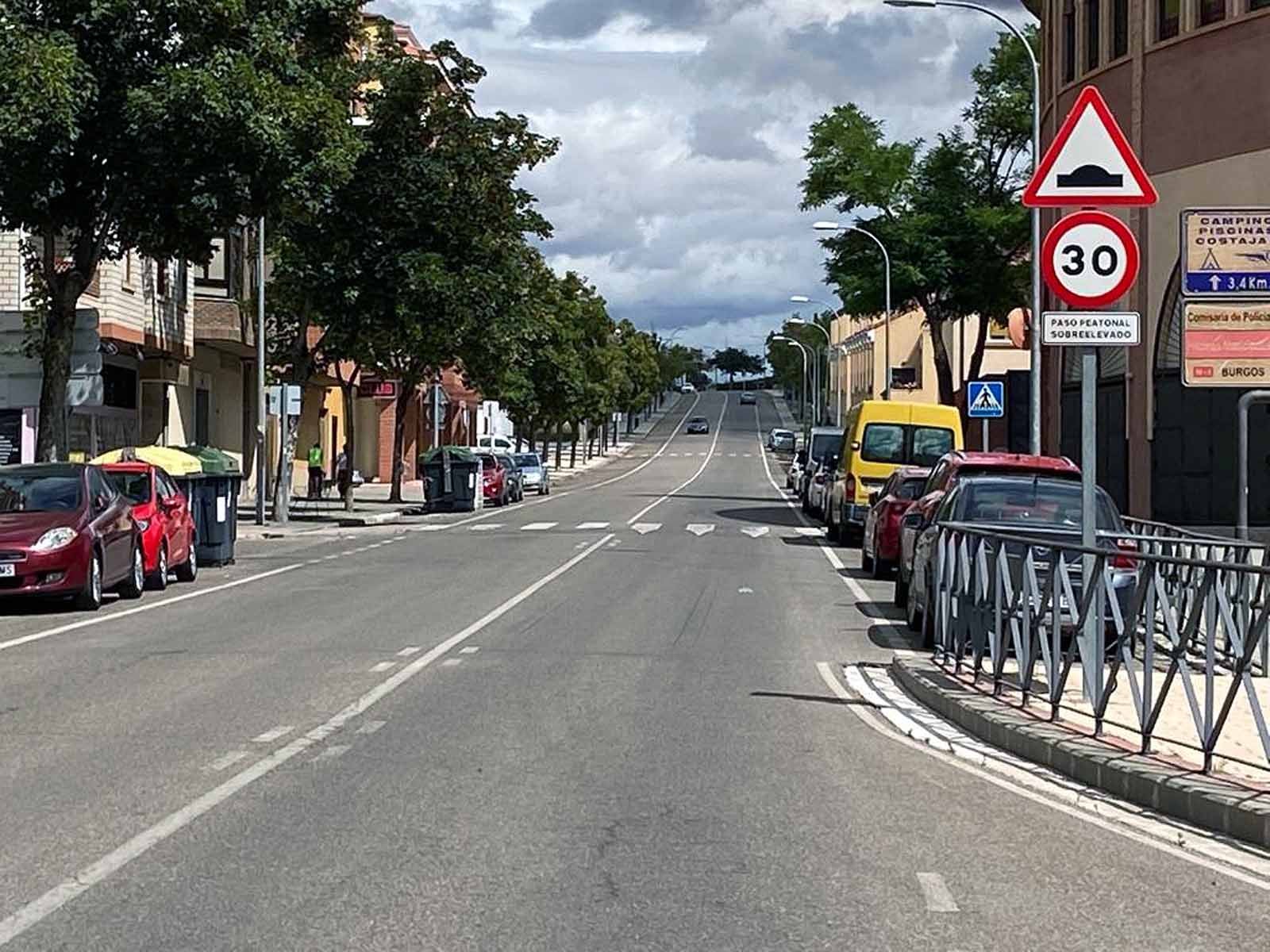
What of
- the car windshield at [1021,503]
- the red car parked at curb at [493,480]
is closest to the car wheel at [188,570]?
the car windshield at [1021,503]

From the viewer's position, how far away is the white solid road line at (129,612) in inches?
650

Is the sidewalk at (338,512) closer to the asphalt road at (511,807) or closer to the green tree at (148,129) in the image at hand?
the green tree at (148,129)

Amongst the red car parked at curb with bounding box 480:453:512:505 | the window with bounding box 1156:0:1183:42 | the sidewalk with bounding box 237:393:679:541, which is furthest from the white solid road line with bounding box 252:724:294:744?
the red car parked at curb with bounding box 480:453:512:505

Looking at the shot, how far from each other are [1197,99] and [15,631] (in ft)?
72.0

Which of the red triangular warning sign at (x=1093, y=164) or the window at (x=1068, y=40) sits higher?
the window at (x=1068, y=40)

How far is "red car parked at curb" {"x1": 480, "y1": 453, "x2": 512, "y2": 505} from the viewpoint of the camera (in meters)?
53.0

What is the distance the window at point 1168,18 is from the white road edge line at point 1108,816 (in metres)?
23.4

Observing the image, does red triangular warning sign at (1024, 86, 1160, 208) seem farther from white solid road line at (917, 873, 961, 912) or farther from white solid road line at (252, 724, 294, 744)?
white solid road line at (252, 724, 294, 744)

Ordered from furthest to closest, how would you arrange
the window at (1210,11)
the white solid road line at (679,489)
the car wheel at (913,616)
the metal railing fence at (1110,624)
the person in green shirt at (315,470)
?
the person in green shirt at (315,470) → the white solid road line at (679,489) → the window at (1210,11) → the car wheel at (913,616) → the metal railing fence at (1110,624)

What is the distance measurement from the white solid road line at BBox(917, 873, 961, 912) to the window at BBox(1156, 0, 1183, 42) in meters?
27.1

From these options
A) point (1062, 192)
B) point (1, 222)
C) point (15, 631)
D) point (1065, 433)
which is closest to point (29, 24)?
point (1, 222)

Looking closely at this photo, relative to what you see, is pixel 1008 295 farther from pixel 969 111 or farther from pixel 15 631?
pixel 15 631

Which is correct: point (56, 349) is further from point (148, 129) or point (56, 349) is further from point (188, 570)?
point (148, 129)

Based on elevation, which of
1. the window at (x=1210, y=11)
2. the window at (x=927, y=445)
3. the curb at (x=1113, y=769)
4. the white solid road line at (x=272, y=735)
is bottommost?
the white solid road line at (x=272, y=735)
